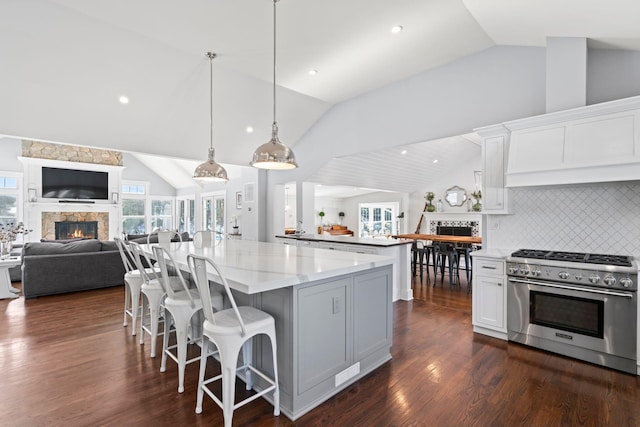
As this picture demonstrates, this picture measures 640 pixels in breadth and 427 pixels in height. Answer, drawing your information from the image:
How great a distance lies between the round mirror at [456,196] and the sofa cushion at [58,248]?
7.95 m

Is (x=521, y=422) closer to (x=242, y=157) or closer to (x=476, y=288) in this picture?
(x=476, y=288)

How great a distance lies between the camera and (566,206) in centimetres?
327

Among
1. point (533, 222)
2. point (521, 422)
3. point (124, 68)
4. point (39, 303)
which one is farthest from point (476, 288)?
point (39, 303)

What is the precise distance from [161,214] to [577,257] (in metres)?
12.2

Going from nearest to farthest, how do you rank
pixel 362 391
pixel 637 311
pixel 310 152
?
Answer: pixel 362 391, pixel 637 311, pixel 310 152

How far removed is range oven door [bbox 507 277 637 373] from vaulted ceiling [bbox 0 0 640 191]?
2302 mm

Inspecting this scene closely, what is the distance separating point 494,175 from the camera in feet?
11.5

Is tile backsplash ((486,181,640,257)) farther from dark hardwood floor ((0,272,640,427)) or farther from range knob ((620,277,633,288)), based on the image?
dark hardwood floor ((0,272,640,427))

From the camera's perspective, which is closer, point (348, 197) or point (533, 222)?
point (533, 222)

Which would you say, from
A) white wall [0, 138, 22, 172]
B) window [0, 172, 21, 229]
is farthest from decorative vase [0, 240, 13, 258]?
white wall [0, 138, 22, 172]

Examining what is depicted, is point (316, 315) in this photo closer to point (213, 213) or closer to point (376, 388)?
point (376, 388)

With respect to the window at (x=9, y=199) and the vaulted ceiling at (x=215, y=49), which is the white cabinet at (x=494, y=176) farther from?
the window at (x=9, y=199)

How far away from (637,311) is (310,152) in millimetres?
5132

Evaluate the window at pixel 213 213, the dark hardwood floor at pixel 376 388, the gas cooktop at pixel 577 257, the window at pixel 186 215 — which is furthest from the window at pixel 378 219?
the dark hardwood floor at pixel 376 388
